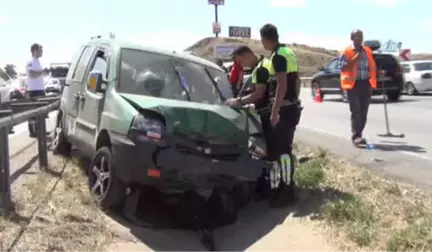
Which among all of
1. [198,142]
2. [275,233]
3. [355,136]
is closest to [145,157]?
[198,142]

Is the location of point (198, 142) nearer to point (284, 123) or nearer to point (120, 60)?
point (284, 123)

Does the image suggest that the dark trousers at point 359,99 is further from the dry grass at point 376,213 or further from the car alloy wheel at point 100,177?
the car alloy wheel at point 100,177

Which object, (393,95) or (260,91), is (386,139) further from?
(393,95)

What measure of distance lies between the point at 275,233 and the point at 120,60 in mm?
2725

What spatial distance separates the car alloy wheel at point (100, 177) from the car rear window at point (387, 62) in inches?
726

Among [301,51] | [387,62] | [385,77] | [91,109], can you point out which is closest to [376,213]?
[91,109]

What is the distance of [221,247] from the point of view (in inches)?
252

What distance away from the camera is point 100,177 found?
7078mm

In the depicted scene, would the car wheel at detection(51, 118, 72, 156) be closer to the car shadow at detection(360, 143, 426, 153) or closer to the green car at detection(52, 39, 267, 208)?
the green car at detection(52, 39, 267, 208)

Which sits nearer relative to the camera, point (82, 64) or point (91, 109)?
point (91, 109)

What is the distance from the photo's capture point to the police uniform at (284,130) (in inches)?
285

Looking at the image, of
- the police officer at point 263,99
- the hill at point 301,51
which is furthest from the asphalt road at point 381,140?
the hill at point 301,51

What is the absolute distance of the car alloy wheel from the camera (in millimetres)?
6914

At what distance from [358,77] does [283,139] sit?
12.7 ft
